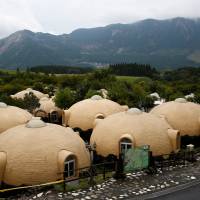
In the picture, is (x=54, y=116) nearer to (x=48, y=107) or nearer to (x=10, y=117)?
(x=48, y=107)

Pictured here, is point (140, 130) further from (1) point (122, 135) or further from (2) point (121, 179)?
(2) point (121, 179)

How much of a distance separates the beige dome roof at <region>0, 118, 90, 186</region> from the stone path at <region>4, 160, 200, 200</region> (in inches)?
58.1

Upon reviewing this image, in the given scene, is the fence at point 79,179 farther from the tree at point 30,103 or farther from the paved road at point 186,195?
the tree at point 30,103

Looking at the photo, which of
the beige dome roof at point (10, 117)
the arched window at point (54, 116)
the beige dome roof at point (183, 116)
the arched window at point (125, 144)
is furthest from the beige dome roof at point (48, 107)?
the arched window at point (125, 144)

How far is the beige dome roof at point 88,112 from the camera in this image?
37500mm

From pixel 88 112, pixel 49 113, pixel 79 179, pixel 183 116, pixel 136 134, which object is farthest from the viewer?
pixel 49 113

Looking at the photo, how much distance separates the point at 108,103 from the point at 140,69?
316 ft

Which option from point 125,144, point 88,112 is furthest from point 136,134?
point 88,112

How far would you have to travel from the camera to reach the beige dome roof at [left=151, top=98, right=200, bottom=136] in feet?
110

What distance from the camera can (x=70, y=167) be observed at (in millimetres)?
22969

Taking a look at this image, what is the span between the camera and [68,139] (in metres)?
24.2

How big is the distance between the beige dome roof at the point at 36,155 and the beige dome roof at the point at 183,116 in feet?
40.1

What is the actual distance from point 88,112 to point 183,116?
31.5ft

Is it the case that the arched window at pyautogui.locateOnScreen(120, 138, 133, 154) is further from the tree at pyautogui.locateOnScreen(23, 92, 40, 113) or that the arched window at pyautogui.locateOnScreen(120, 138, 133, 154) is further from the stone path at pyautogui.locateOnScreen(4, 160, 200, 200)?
the tree at pyautogui.locateOnScreen(23, 92, 40, 113)
